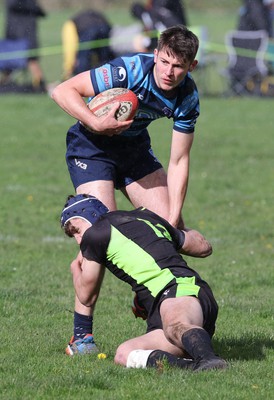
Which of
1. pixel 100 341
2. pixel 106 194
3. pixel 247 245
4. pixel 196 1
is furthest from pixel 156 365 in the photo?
pixel 196 1

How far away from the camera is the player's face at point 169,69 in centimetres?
615

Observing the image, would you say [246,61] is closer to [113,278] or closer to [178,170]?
[113,278]

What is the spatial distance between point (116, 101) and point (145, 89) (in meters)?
0.33

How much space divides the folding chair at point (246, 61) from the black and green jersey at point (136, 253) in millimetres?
16147

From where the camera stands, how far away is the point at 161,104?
646cm

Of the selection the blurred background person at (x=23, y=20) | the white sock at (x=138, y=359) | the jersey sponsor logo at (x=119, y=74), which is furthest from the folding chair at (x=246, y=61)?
the white sock at (x=138, y=359)

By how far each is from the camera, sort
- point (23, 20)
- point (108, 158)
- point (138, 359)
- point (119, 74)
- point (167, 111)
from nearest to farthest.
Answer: point (138, 359)
point (119, 74)
point (167, 111)
point (108, 158)
point (23, 20)

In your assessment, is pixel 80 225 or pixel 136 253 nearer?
pixel 136 253

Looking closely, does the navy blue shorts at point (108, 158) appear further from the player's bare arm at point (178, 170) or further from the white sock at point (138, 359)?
the white sock at point (138, 359)

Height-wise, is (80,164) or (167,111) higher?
(167,111)

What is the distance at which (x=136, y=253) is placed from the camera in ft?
18.4

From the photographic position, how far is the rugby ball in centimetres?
614

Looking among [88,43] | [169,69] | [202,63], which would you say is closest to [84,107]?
[169,69]

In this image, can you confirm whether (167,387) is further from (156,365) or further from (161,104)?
(161,104)
